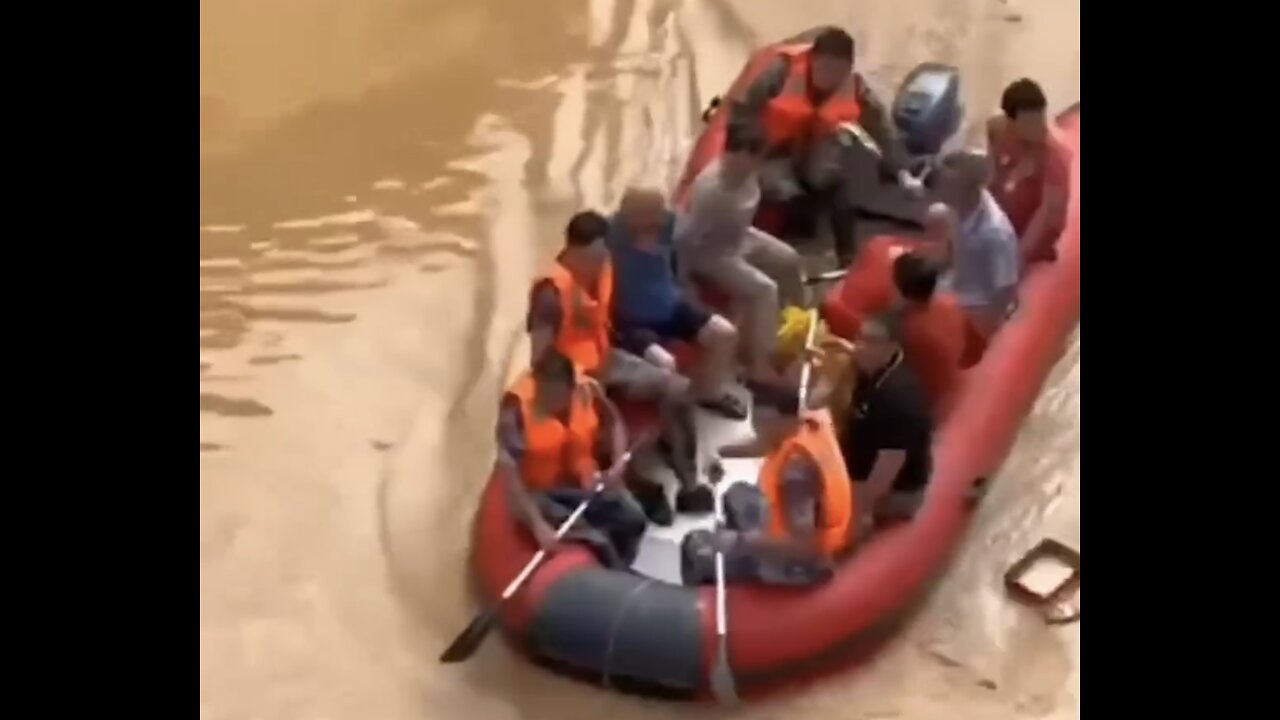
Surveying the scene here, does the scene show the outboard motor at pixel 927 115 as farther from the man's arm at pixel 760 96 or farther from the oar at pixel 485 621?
the oar at pixel 485 621

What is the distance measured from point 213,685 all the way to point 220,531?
0.21 metres

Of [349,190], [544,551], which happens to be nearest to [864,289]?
[544,551]

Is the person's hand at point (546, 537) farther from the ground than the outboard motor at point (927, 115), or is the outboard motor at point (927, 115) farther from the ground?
the outboard motor at point (927, 115)

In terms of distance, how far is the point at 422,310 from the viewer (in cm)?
216

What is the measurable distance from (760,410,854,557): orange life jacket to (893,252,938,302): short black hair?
0.56 feet

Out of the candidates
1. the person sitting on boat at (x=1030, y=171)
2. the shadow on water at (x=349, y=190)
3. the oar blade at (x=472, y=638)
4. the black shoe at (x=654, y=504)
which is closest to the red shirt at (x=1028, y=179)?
the person sitting on boat at (x=1030, y=171)

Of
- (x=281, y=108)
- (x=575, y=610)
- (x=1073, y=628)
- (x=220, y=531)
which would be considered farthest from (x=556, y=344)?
(x=281, y=108)

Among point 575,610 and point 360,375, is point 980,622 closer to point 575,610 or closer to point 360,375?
point 575,610

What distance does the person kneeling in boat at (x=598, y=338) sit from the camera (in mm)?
1740

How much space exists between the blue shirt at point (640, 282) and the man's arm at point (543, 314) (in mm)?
130

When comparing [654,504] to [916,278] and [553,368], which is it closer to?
[553,368]

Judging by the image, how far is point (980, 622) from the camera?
174 centimetres

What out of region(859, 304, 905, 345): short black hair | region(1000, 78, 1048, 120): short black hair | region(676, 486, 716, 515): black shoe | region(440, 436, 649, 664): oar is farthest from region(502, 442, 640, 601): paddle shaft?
region(1000, 78, 1048, 120): short black hair

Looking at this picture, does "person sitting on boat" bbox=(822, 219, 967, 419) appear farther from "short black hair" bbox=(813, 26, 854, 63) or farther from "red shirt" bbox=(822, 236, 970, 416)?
"short black hair" bbox=(813, 26, 854, 63)
